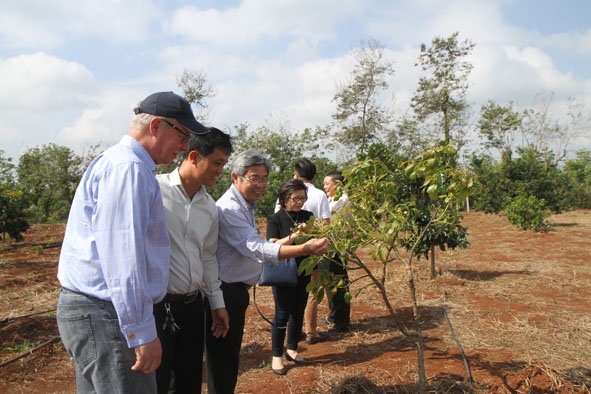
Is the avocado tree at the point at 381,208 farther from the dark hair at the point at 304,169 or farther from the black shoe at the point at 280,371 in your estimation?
the dark hair at the point at 304,169

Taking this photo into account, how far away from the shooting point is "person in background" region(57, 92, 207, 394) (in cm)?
144

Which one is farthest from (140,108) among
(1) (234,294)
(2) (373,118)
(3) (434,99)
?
(3) (434,99)

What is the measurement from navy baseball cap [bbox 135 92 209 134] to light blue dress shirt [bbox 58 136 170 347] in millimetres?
149

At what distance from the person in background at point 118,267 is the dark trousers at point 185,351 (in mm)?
499

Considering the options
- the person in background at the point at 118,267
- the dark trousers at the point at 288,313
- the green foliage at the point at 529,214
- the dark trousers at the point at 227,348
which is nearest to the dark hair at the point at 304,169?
the dark trousers at the point at 288,313

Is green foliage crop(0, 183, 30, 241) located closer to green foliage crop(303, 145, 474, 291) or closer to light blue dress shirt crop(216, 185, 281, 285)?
light blue dress shirt crop(216, 185, 281, 285)

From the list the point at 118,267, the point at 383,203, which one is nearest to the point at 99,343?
the point at 118,267

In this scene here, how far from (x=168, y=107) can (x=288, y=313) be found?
2.35 meters

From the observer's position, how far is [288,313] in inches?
141

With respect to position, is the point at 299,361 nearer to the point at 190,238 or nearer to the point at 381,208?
the point at 381,208

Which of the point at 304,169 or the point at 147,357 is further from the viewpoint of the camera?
the point at 304,169

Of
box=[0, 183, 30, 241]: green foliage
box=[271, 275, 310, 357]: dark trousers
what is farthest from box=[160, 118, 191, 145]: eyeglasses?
box=[0, 183, 30, 241]: green foliage

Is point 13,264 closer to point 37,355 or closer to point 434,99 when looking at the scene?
point 37,355

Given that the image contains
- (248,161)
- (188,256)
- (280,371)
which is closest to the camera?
(188,256)
